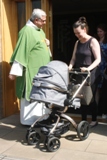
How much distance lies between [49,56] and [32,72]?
384mm

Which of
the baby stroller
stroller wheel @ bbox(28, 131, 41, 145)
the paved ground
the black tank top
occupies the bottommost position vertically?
the paved ground

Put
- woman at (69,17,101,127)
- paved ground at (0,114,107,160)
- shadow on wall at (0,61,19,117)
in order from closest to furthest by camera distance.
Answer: paved ground at (0,114,107,160)
woman at (69,17,101,127)
shadow on wall at (0,61,19,117)

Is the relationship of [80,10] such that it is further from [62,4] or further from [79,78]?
[79,78]

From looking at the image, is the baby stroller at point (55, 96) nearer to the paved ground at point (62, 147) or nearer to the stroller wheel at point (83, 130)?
the stroller wheel at point (83, 130)

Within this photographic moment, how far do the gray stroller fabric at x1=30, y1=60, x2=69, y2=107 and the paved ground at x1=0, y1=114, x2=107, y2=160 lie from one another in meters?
0.63

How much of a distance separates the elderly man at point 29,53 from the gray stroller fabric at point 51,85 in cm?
63

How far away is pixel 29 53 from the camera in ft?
14.4

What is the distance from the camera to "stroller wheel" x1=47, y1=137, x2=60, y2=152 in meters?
3.61

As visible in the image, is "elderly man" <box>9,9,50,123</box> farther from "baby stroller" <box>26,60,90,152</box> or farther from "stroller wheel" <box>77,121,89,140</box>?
"stroller wheel" <box>77,121,89,140</box>

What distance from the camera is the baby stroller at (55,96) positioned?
3.65 metres

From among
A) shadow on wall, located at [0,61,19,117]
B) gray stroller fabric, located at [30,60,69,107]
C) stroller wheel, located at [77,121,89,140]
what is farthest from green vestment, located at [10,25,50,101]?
stroller wheel, located at [77,121,89,140]

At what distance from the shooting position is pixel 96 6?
31.5ft

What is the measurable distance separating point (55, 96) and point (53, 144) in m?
0.62

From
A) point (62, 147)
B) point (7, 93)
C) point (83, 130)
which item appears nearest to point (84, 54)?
point (83, 130)
